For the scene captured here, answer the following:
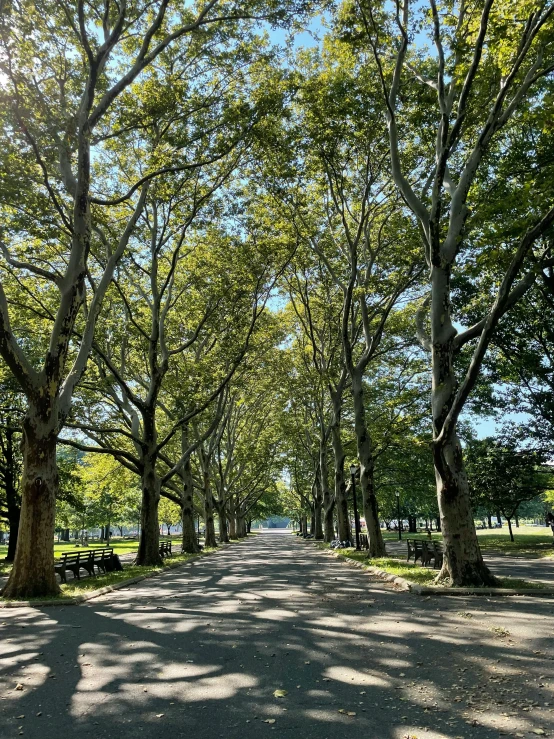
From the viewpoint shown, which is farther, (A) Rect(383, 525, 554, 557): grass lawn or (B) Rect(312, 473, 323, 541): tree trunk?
(B) Rect(312, 473, 323, 541): tree trunk

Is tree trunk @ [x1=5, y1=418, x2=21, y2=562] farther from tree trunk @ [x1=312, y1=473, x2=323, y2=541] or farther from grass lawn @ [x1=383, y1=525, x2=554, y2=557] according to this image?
grass lawn @ [x1=383, y1=525, x2=554, y2=557]

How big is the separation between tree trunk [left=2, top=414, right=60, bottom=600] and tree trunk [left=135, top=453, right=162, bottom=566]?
27.2ft

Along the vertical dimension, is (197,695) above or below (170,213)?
below

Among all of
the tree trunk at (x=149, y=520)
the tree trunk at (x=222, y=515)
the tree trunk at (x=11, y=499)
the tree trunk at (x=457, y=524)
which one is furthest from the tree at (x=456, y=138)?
the tree trunk at (x=222, y=515)

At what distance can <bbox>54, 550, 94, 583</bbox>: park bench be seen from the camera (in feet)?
45.4

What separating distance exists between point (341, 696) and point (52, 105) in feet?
45.8

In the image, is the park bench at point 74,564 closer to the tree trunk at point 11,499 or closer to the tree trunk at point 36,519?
the tree trunk at point 36,519

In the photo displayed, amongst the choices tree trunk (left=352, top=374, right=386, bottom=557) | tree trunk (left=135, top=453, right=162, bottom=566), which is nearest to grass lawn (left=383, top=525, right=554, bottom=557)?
tree trunk (left=352, top=374, right=386, bottom=557)

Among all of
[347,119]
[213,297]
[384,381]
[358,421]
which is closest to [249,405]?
[384,381]

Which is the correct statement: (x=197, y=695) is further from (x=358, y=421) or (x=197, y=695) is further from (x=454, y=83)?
(x=358, y=421)

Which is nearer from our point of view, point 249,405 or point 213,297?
point 213,297

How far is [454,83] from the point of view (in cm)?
1048

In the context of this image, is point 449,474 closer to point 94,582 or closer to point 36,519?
point 36,519

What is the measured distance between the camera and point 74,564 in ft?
49.6
